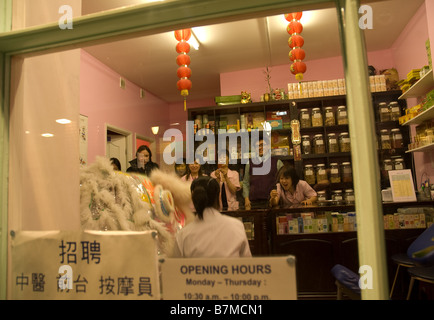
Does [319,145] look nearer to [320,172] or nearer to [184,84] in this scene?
[320,172]

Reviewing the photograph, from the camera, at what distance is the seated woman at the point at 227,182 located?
62 cm

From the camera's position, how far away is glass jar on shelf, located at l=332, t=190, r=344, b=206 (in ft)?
2.18

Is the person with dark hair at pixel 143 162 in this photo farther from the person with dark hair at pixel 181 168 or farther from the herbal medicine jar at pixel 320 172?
the herbal medicine jar at pixel 320 172

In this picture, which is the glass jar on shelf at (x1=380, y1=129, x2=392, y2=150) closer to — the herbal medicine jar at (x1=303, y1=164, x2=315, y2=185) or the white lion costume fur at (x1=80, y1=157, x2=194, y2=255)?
the herbal medicine jar at (x1=303, y1=164, x2=315, y2=185)

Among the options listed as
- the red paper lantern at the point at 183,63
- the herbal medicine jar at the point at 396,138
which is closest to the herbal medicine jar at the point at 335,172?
the herbal medicine jar at the point at 396,138

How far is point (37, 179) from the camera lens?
65 cm

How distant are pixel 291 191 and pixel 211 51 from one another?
0.49m

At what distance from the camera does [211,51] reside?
2.97 feet

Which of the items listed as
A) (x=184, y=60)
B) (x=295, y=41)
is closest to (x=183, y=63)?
(x=184, y=60)

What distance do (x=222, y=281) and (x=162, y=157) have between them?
1.00 ft

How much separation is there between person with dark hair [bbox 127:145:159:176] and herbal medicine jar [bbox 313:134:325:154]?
42 cm

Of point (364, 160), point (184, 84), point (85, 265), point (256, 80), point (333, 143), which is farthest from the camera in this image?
point (256, 80)

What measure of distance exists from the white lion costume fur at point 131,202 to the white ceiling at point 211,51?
0.72 ft
